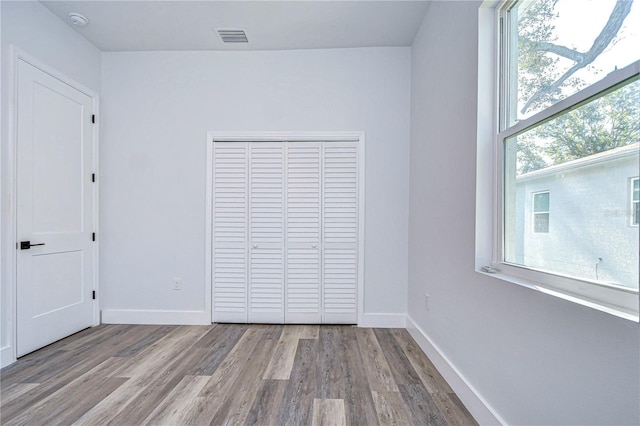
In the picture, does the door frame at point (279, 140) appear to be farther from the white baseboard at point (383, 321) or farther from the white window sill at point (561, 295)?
the white window sill at point (561, 295)

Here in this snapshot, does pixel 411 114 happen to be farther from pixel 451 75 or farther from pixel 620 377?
pixel 620 377

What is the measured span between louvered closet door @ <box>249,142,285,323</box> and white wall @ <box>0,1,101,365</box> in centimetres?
184

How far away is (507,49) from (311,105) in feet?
6.18

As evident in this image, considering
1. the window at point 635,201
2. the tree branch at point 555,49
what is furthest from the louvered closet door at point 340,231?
the window at point 635,201

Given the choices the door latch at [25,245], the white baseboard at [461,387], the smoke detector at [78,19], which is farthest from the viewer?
the smoke detector at [78,19]

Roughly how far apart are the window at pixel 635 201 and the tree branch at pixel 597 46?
47cm

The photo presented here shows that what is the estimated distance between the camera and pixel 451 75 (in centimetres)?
203

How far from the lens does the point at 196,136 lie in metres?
3.13

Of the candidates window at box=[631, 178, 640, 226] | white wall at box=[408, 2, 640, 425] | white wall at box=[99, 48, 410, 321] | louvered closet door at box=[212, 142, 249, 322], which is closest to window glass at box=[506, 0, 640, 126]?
white wall at box=[408, 2, 640, 425]

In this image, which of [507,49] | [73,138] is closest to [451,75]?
[507,49]

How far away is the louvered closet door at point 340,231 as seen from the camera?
121 inches

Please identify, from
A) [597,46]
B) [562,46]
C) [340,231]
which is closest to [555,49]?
[562,46]

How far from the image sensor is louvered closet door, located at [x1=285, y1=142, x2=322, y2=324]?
10.1 feet

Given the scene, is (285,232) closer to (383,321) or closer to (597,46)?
(383,321)
